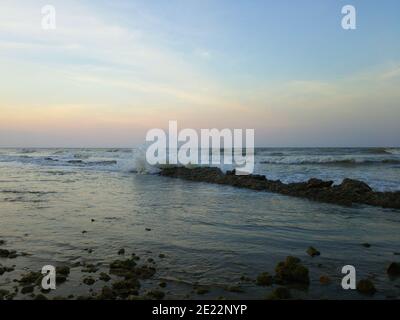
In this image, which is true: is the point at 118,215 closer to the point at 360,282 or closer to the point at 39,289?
the point at 39,289

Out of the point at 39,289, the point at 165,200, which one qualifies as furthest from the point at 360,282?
the point at 165,200

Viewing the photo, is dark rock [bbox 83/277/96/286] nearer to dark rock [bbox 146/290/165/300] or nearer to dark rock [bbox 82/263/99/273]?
dark rock [bbox 82/263/99/273]

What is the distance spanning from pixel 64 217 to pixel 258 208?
224 inches

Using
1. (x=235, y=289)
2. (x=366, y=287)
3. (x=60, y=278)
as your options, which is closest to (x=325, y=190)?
(x=366, y=287)

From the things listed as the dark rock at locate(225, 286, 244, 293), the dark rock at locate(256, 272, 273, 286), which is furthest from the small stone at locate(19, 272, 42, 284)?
the dark rock at locate(256, 272, 273, 286)

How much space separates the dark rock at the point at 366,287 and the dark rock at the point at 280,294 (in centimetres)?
101

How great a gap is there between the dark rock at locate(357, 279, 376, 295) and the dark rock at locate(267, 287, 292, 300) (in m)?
1.01

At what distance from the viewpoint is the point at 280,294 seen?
5.17 meters

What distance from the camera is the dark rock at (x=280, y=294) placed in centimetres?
513

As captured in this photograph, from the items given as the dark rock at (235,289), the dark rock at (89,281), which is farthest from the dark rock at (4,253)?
the dark rock at (235,289)

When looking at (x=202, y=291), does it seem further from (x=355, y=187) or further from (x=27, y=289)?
(x=355, y=187)

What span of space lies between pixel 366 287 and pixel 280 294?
4.00ft

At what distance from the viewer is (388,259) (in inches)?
276

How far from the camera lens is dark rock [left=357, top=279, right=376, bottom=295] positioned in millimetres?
5412
